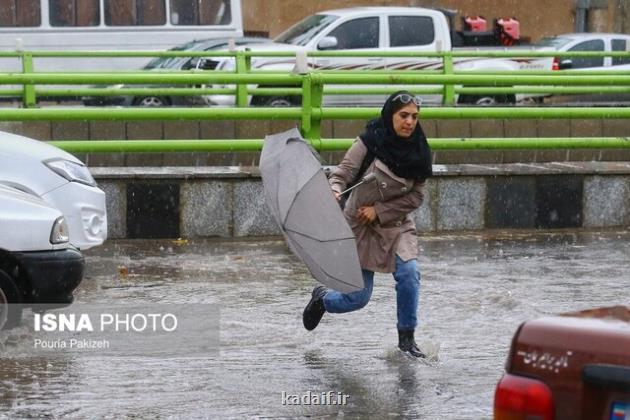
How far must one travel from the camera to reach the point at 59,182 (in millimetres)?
9992

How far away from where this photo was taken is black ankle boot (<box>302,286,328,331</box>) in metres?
8.18

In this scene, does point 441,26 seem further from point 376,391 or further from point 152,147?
point 376,391

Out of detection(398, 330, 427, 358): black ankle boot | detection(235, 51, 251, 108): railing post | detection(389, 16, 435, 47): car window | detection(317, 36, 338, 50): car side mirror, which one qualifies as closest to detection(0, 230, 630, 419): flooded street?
detection(398, 330, 427, 358): black ankle boot

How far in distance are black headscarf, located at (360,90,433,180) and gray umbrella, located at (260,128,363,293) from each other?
35 centimetres

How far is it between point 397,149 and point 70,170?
3087mm

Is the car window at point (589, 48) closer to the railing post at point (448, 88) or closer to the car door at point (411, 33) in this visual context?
the car door at point (411, 33)

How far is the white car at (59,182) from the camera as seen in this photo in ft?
32.3

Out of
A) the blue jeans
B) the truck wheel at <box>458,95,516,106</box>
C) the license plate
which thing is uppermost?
the license plate

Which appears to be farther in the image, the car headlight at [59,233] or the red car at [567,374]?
the car headlight at [59,233]

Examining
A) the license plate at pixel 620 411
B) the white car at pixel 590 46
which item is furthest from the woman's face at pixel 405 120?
the white car at pixel 590 46

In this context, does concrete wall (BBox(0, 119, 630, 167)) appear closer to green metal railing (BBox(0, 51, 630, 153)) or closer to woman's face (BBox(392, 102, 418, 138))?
green metal railing (BBox(0, 51, 630, 153))

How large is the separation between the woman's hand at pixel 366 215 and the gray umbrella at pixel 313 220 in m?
0.22

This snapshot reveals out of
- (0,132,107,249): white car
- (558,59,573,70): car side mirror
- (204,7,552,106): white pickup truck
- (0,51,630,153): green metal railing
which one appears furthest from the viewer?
(558,59,573,70): car side mirror

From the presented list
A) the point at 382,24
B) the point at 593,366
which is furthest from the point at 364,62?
the point at 593,366
